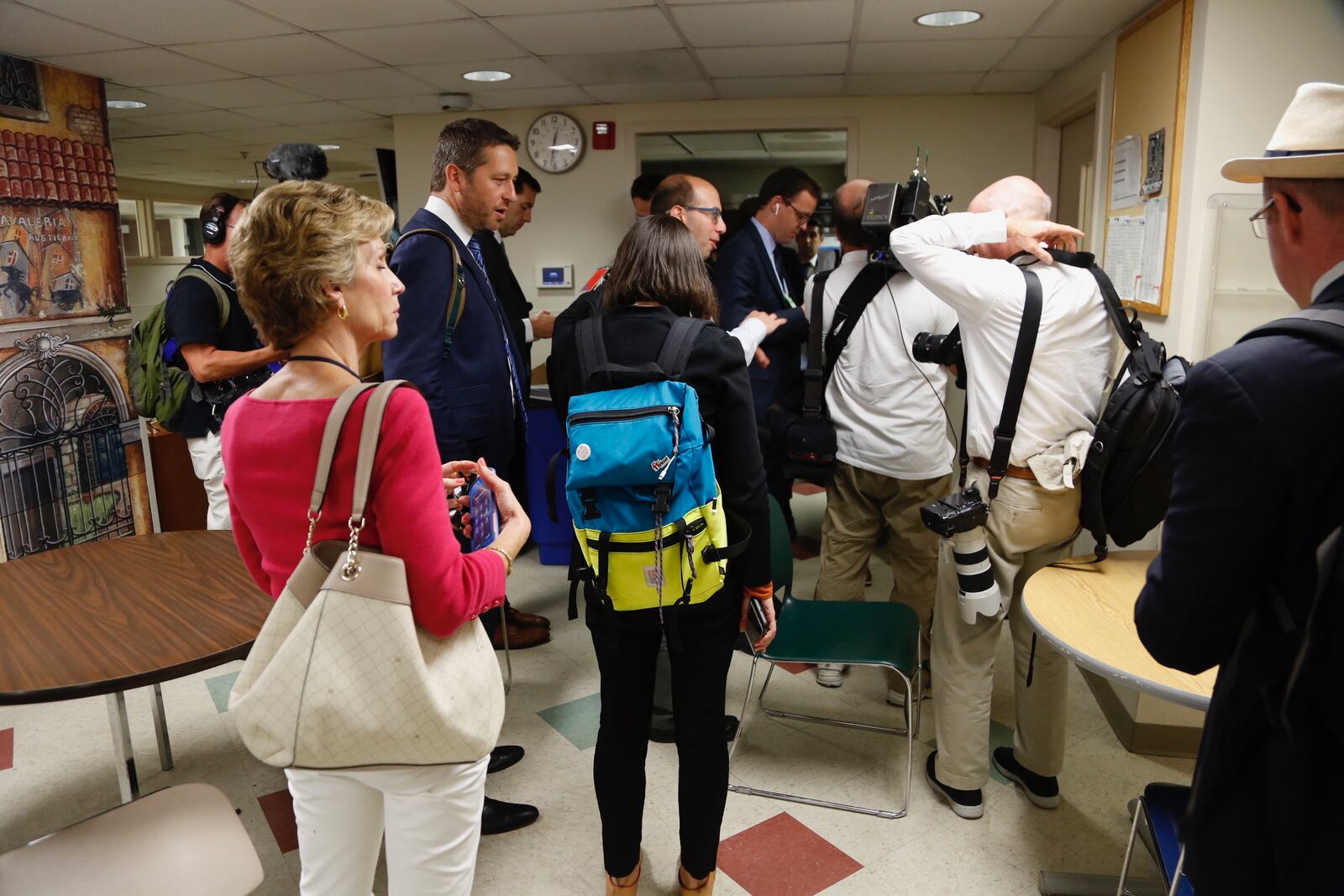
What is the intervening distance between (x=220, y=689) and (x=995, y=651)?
2609 mm

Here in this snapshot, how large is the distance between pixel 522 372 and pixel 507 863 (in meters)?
1.40

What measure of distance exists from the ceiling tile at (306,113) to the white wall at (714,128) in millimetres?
320

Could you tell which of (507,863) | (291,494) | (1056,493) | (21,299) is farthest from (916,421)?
(21,299)

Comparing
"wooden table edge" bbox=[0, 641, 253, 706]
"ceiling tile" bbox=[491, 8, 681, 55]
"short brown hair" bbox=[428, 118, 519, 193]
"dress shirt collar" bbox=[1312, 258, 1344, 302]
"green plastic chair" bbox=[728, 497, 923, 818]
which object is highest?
"ceiling tile" bbox=[491, 8, 681, 55]

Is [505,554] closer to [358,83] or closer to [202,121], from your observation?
[358,83]

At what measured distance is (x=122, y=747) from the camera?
203 cm

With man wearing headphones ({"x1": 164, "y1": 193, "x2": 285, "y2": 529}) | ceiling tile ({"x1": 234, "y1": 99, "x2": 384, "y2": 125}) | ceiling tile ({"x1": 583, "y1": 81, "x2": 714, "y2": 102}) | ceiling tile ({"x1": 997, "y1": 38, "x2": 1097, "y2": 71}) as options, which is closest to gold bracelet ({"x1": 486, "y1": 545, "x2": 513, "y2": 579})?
man wearing headphones ({"x1": 164, "y1": 193, "x2": 285, "y2": 529})

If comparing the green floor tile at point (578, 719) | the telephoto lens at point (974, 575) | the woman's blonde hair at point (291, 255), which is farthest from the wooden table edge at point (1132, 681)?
the green floor tile at point (578, 719)

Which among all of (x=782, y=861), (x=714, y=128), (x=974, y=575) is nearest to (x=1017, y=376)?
(x=974, y=575)

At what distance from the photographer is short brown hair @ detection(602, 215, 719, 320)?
1646 mm

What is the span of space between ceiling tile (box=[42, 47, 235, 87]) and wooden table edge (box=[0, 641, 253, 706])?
3322mm

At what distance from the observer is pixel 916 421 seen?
260cm

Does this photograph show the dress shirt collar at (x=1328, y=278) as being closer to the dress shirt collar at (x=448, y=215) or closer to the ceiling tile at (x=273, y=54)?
the dress shirt collar at (x=448, y=215)

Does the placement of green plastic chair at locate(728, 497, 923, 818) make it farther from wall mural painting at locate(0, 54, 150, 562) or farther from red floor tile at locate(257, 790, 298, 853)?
wall mural painting at locate(0, 54, 150, 562)
